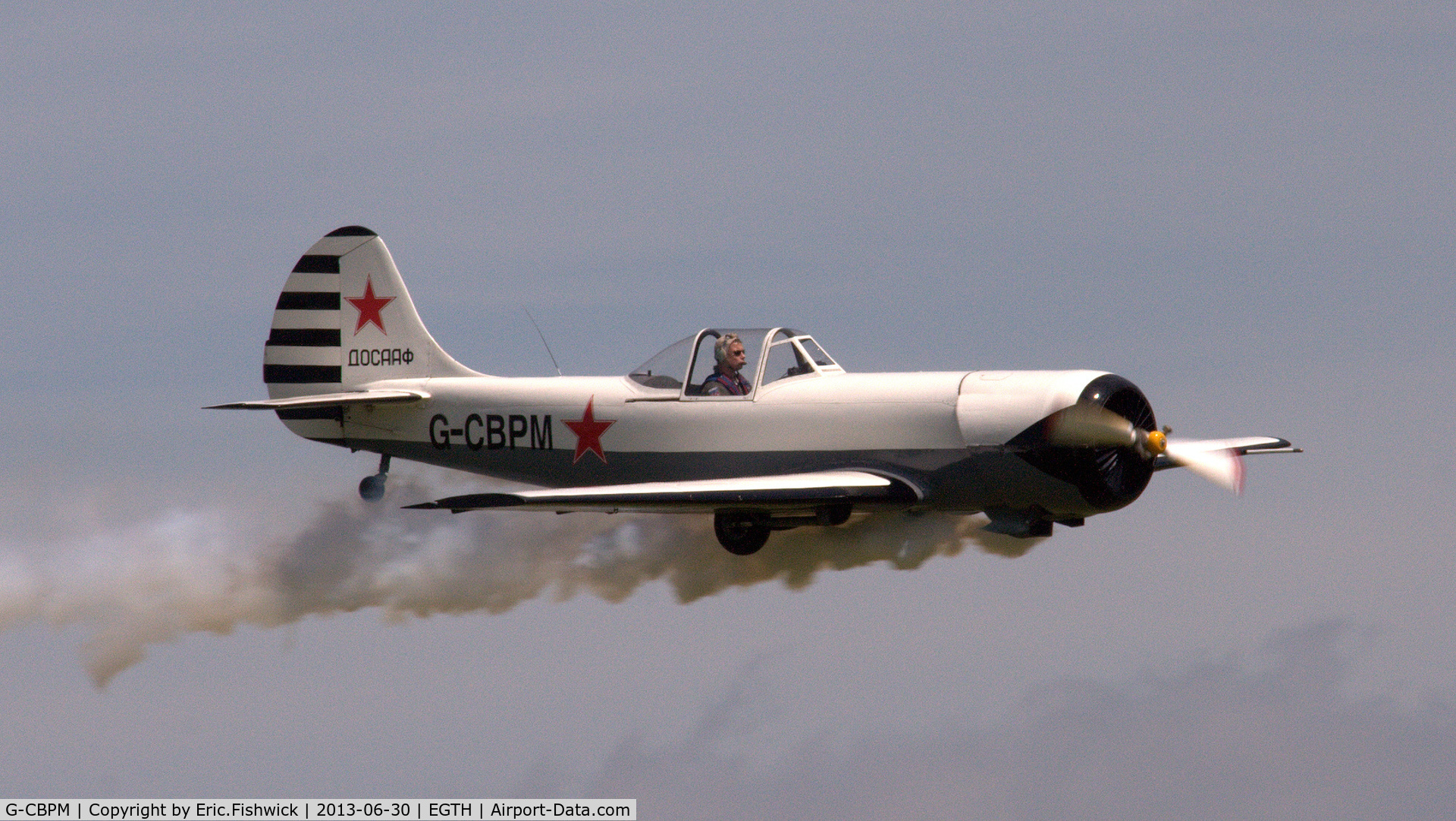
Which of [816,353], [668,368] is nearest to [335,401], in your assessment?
[668,368]

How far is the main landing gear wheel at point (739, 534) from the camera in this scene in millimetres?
19688

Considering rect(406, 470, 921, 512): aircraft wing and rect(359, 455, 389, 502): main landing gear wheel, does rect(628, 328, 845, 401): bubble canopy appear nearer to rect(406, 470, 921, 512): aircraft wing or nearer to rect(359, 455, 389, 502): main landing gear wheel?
rect(406, 470, 921, 512): aircraft wing

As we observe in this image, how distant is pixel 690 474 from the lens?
19.6 metres

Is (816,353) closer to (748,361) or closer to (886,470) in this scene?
(748,361)

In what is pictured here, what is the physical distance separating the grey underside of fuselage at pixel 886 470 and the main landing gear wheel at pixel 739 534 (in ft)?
1.69

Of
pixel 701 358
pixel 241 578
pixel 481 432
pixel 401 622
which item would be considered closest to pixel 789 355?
pixel 701 358

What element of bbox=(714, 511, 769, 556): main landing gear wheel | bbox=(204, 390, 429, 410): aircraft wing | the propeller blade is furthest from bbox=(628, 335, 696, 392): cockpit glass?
the propeller blade

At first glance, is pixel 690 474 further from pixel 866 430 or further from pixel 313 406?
pixel 313 406

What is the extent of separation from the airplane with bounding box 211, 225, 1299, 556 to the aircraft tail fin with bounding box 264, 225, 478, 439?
0.02 m

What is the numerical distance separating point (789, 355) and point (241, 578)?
6.76 metres

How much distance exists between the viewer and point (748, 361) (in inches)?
770

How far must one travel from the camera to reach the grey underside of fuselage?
18.1 meters

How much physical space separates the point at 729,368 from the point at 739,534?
5.12ft

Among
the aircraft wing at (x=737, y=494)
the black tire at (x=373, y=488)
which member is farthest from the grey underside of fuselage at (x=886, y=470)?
the black tire at (x=373, y=488)
